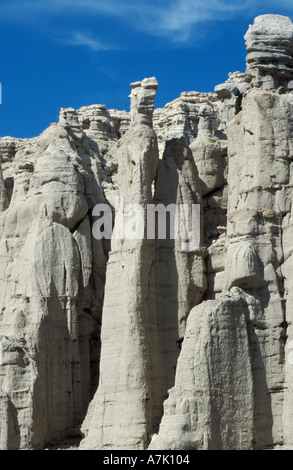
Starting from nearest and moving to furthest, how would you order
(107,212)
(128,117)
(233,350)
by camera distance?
(233,350) < (107,212) < (128,117)

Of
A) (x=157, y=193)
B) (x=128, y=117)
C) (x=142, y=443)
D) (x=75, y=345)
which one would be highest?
(x=128, y=117)

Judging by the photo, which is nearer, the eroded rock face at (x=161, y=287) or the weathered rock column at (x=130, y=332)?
the eroded rock face at (x=161, y=287)

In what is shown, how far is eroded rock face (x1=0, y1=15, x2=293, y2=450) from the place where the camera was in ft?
127

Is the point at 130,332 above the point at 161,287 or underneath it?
underneath

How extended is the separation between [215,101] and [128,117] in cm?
246

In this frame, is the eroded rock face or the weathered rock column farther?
the weathered rock column

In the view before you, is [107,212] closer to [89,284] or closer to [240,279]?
[89,284]

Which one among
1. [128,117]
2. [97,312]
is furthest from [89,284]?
[128,117]

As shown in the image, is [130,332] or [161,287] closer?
[130,332]

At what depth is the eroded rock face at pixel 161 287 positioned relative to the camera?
1521 inches

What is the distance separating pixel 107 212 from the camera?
44625 millimetres

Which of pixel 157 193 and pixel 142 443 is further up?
pixel 157 193

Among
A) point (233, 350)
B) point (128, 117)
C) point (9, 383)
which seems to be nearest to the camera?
point (233, 350)

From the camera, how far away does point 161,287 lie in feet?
136
